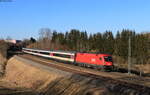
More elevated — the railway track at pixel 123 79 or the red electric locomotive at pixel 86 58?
the red electric locomotive at pixel 86 58

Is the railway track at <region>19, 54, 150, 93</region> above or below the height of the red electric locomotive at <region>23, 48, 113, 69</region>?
below

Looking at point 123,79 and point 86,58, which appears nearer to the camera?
point 123,79

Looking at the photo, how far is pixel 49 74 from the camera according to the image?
37.5m

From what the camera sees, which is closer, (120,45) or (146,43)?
(146,43)

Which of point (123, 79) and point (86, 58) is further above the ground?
point (86, 58)

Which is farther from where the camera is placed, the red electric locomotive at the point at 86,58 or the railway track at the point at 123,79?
the red electric locomotive at the point at 86,58

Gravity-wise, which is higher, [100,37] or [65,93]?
[100,37]

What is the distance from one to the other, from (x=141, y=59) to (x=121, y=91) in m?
55.0

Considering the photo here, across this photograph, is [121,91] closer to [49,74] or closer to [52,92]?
[52,92]

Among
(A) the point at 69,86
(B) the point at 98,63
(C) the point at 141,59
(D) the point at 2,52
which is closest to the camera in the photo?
(A) the point at 69,86

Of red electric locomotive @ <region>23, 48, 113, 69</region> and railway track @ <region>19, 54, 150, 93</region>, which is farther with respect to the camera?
red electric locomotive @ <region>23, 48, 113, 69</region>

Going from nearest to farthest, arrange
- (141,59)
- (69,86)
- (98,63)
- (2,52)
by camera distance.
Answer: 1. (69,86)
2. (98,63)
3. (141,59)
4. (2,52)

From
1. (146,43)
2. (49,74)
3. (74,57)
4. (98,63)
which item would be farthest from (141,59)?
(49,74)

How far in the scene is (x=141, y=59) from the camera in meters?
73.2
